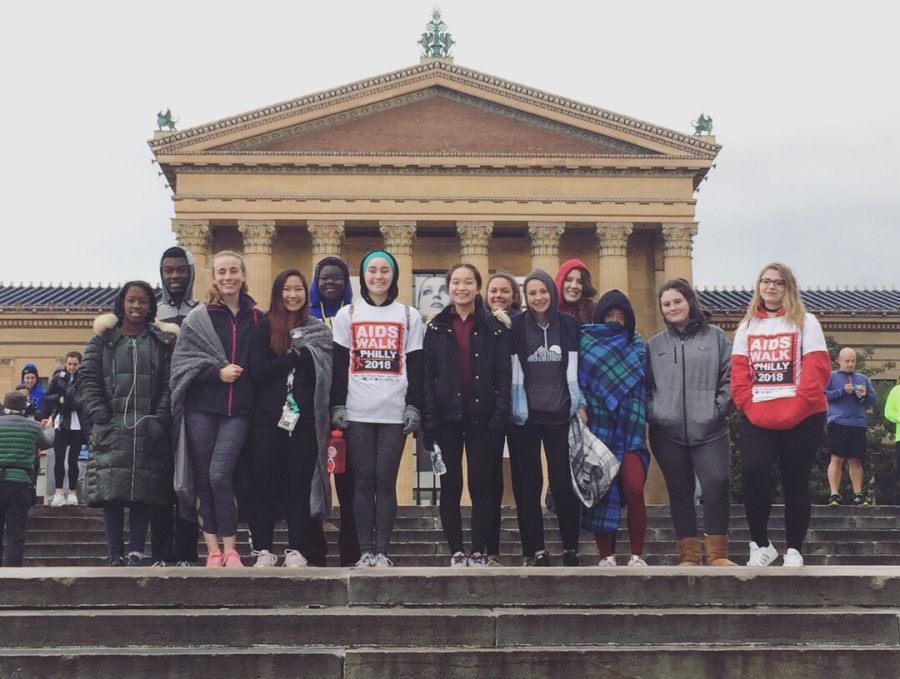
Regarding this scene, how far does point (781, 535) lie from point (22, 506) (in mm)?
9169

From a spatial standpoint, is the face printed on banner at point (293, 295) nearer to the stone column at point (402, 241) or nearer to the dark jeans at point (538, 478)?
the dark jeans at point (538, 478)

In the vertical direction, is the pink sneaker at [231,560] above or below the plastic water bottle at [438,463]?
below

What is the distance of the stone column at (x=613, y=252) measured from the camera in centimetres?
4131

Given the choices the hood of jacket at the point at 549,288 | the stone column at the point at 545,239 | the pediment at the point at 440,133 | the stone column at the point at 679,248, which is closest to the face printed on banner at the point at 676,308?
the hood of jacket at the point at 549,288

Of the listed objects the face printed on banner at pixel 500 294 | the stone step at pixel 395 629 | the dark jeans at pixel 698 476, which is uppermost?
the face printed on banner at pixel 500 294

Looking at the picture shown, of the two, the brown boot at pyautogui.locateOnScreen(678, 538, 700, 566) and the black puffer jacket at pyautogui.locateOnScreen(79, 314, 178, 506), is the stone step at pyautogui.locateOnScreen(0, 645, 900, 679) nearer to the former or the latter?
the black puffer jacket at pyautogui.locateOnScreen(79, 314, 178, 506)

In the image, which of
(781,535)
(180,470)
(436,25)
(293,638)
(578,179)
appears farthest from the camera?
(436,25)

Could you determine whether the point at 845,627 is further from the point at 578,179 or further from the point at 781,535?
the point at 578,179

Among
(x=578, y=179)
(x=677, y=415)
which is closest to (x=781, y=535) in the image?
(x=677, y=415)

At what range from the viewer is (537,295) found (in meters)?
9.48

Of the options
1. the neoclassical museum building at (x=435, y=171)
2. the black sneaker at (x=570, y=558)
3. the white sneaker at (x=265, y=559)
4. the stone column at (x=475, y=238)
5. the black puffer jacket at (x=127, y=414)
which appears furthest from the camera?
the stone column at (x=475, y=238)

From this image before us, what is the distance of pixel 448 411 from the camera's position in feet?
29.7

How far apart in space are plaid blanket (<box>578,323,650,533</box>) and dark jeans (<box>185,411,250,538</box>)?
2.67 metres

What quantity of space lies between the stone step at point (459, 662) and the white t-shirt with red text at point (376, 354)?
2512mm
